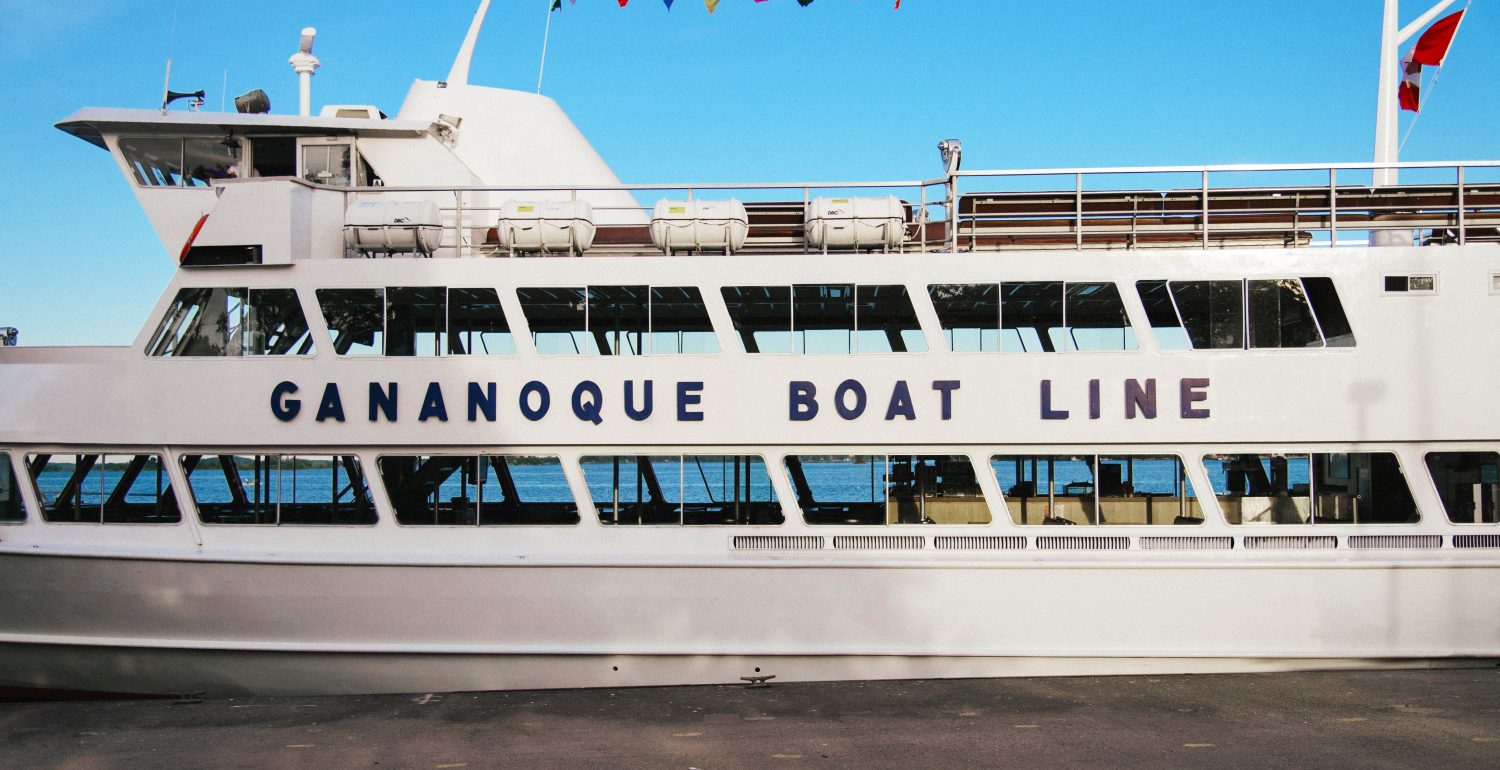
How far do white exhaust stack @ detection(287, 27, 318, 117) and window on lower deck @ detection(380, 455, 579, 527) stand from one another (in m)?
4.43

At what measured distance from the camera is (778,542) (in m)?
8.73

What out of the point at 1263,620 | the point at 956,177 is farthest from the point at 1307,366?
the point at 956,177

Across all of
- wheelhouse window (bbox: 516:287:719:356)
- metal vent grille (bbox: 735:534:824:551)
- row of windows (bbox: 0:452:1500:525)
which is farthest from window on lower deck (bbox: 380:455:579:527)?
metal vent grille (bbox: 735:534:824:551)

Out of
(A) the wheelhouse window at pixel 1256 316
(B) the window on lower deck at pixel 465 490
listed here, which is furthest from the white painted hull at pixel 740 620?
(A) the wheelhouse window at pixel 1256 316

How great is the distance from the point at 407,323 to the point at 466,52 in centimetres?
469

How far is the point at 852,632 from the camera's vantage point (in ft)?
28.4

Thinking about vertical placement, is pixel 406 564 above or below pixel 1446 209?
below

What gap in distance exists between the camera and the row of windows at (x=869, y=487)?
28.8 ft

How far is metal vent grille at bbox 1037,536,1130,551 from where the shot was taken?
870cm

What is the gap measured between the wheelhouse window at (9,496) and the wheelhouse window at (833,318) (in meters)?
6.10

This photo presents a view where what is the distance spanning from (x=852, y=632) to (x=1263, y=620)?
3195mm

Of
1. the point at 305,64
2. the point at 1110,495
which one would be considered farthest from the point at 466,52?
the point at 1110,495

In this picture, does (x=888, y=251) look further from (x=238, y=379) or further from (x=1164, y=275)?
(x=238, y=379)

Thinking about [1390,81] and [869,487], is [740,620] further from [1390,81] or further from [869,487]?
[1390,81]
